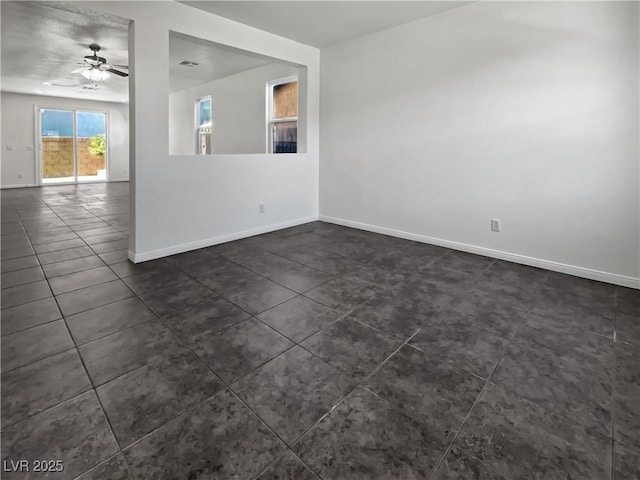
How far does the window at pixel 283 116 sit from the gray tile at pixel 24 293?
411 centimetres

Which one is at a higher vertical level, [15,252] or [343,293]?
[15,252]

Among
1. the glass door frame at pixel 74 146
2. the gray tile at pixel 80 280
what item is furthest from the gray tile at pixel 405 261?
the glass door frame at pixel 74 146

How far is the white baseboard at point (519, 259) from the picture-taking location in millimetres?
3074

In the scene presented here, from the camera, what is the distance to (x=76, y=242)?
419cm

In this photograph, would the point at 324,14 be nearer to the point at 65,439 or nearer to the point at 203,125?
the point at 65,439

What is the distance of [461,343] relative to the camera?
2.12 m

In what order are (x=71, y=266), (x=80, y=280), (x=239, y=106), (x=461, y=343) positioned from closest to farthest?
(x=461, y=343)
(x=80, y=280)
(x=71, y=266)
(x=239, y=106)

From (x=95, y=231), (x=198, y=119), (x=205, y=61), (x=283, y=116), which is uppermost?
(x=205, y=61)

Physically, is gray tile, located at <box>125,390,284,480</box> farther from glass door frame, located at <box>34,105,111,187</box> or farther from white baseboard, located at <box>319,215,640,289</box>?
glass door frame, located at <box>34,105,111,187</box>

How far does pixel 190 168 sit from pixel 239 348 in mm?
2479

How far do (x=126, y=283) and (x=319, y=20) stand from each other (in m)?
3.40

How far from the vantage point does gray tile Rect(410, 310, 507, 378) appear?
1.93 m

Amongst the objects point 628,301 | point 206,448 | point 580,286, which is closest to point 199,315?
point 206,448

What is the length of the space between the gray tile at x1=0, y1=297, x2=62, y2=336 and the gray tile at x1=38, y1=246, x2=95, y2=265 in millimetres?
1133
